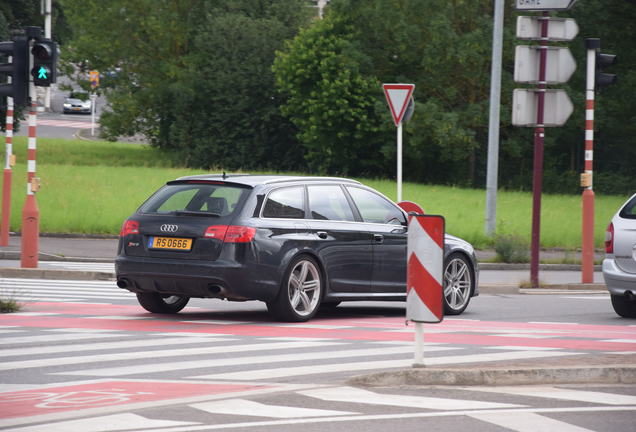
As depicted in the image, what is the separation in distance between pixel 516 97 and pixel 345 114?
129 ft

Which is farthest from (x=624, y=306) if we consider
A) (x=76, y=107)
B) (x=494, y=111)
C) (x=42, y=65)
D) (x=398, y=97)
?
(x=76, y=107)

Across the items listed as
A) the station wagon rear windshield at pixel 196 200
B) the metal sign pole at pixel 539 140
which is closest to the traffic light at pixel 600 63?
the metal sign pole at pixel 539 140

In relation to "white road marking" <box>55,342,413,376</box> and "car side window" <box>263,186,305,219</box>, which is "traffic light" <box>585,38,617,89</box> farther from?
"white road marking" <box>55,342,413,376</box>

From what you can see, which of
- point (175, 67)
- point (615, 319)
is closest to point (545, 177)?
point (175, 67)

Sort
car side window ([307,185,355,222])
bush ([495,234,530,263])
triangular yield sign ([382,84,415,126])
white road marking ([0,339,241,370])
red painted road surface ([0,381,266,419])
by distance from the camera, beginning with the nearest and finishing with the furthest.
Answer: red painted road surface ([0,381,266,419])
white road marking ([0,339,241,370])
car side window ([307,185,355,222])
triangular yield sign ([382,84,415,126])
bush ([495,234,530,263])

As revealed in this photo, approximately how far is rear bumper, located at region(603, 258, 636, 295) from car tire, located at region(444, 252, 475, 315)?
5.20 ft

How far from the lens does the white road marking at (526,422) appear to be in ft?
23.8

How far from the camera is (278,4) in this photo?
221ft

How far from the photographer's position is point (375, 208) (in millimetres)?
14711

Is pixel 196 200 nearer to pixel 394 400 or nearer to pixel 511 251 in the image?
pixel 394 400

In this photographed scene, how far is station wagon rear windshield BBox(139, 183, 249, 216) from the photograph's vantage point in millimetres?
13273

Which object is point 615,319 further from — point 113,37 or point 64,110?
point 64,110

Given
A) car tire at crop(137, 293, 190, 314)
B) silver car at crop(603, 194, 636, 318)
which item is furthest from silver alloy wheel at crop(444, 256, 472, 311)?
car tire at crop(137, 293, 190, 314)

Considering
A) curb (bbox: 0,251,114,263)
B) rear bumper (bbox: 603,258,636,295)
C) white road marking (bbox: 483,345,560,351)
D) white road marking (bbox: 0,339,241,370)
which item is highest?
rear bumper (bbox: 603,258,636,295)
